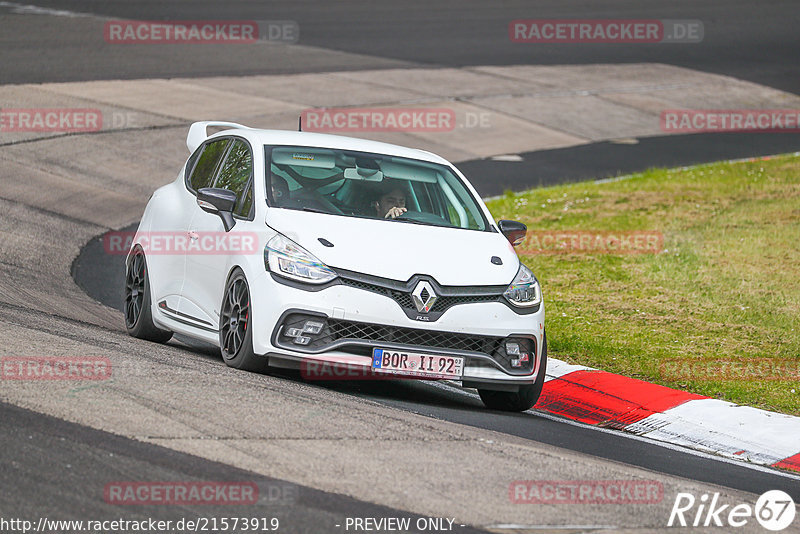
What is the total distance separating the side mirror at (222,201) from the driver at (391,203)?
1008mm

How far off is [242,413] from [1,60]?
19.0 meters

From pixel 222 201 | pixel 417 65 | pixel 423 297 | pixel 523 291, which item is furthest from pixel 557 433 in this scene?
pixel 417 65

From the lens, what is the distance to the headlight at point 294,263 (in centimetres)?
789

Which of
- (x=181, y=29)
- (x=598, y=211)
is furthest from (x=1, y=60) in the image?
(x=598, y=211)

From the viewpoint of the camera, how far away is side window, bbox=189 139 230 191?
31.8 ft

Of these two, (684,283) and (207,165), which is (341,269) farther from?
(684,283)

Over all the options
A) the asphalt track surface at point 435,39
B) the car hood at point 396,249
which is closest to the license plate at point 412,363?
the car hood at point 396,249

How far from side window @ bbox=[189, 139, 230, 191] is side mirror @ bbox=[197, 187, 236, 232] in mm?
827

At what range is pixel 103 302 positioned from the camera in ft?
38.9

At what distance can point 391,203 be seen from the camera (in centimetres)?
900

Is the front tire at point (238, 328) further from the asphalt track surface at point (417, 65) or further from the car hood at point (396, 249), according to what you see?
the car hood at point (396, 249)

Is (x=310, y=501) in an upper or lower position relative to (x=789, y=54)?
lower

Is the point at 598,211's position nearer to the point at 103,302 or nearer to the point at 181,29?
the point at 103,302

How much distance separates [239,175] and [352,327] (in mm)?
1910
